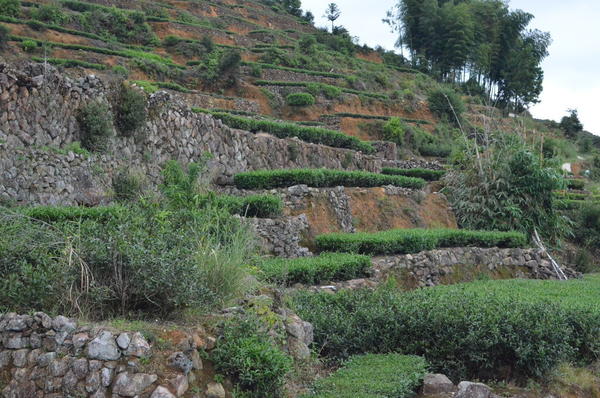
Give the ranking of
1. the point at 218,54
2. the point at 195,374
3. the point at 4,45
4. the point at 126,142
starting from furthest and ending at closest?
1. the point at 218,54
2. the point at 4,45
3. the point at 126,142
4. the point at 195,374

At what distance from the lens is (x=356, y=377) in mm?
6277

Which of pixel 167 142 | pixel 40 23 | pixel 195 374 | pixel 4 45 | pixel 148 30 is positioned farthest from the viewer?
pixel 148 30

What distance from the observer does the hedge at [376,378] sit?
5754 mm

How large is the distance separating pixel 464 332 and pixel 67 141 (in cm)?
951

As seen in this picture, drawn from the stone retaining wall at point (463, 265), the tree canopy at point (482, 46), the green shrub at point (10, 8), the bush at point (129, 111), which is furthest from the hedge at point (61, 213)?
the tree canopy at point (482, 46)

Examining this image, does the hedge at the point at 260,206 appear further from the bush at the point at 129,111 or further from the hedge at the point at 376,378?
the hedge at the point at 376,378

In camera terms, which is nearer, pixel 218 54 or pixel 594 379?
pixel 594 379

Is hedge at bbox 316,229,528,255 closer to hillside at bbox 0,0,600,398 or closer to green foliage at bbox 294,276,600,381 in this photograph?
hillside at bbox 0,0,600,398

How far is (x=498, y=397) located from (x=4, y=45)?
97.3 feet

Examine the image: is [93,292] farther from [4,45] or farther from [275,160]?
[4,45]

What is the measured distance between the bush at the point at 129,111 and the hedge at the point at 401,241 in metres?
5.12

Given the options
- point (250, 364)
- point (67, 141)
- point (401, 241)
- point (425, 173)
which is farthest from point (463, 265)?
point (250, 364)

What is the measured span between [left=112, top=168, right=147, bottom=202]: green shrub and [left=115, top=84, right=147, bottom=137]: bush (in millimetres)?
2092

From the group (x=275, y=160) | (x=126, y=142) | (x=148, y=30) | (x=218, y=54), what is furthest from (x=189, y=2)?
(x=126, y=142)
